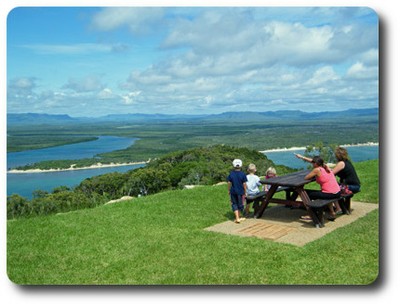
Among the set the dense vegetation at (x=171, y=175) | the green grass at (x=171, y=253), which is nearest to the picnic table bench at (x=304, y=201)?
the green grass at (x=171, y=253)

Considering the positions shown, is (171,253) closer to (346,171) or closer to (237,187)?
(237,187)

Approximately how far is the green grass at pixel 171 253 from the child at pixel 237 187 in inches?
15.9

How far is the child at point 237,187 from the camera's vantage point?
7031 mm

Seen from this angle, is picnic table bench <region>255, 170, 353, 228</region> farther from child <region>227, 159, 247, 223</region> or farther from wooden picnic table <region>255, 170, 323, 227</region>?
child <region>227, 159, 247, 223</region>

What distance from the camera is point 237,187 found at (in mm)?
7082

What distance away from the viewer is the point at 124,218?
24.6 feet

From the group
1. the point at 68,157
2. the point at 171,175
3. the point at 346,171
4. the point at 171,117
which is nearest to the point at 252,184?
the point at 346,171

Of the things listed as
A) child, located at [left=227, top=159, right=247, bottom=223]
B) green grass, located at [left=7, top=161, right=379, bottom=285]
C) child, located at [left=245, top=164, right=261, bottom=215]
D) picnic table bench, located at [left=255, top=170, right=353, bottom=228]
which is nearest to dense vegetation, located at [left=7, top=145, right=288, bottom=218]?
child, located at [left=245, top=164, right=261, bottom=215]

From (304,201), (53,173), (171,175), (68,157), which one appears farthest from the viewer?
(171,175)

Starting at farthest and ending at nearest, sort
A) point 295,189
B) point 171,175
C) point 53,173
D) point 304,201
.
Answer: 1. point 171,175
2. point 53,173
3. point 295,189
4. point 304,201

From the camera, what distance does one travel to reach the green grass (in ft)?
16.0

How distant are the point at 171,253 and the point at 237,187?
2.00 m
